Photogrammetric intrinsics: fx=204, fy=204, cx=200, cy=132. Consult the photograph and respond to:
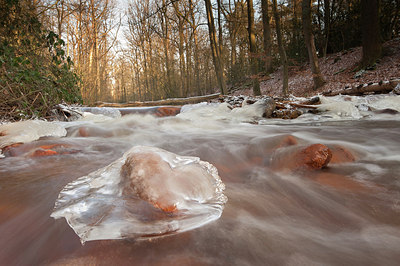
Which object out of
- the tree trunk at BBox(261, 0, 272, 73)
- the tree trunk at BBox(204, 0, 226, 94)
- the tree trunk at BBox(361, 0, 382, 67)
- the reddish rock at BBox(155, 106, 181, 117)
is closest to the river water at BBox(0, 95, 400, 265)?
the reddish rock at BBox(155, 106, 181, 117)

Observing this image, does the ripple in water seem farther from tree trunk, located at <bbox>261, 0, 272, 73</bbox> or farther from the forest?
tree trunk, located at <bbox>261, 0, 272, 73</bbox>

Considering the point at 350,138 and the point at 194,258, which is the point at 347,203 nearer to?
the point at 194,258

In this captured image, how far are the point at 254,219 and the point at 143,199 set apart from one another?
0.57 metres

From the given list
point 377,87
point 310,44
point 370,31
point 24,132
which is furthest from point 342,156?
point 370,31

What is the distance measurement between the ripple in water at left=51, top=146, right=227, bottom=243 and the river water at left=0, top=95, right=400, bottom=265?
0.04 m

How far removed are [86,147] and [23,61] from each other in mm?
1786

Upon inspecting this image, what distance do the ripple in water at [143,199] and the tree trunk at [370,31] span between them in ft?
38.3

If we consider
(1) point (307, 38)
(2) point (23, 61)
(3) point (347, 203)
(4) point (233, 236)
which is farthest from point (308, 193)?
(1) point (307, 38)

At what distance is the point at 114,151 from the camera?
8.68 ft

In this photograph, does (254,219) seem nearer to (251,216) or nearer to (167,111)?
(251,216)

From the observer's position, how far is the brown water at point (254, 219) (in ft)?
2.45

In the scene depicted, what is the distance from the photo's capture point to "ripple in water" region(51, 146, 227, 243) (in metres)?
0.85

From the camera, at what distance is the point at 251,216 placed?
107 cm

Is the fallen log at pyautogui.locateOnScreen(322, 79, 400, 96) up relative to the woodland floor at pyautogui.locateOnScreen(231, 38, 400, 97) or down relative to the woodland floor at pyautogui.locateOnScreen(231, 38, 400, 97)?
down
